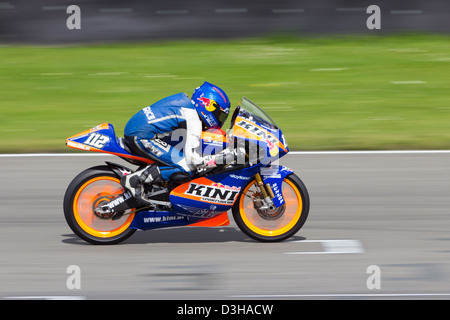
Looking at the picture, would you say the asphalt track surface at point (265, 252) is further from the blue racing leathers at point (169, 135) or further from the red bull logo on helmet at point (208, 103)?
the red bull logo on helmet at point (208, 103)

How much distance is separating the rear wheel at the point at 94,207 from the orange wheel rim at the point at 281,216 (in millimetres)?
1003

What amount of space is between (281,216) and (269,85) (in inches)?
280

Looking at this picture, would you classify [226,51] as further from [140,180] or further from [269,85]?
[140,180]

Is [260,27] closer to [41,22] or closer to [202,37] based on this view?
[202,37]

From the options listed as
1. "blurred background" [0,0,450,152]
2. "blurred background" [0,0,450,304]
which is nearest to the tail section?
"blurred background" [0,0,450,304]

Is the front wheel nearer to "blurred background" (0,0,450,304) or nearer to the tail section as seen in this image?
"blurred background" (0,0,450,304)

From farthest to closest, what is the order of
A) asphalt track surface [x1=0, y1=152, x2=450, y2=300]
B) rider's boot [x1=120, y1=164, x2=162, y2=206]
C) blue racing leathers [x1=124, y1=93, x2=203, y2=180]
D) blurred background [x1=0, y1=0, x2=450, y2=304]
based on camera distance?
rider's boot [x1=120, y1=164, x2=162, y2=206] < blue racing leathers [x1=124, y1=93, x2=203, y2=180] < blurred background [x1=0, y1=0, x2=450, y2=304] < asphalt track surface [x1=0, y1=152, x2=450, y2=300]

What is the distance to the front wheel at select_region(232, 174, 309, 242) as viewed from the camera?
720cm

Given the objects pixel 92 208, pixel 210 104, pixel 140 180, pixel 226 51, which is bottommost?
pixel 92 208

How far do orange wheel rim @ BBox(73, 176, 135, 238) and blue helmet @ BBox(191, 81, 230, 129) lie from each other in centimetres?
97

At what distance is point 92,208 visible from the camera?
23.5ft
